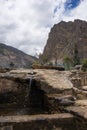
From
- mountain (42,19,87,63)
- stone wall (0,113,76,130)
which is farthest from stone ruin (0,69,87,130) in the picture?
mountain (42,19,87,63)

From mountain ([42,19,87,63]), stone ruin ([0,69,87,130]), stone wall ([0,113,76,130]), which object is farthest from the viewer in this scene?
mountain ([42,19,87,63])

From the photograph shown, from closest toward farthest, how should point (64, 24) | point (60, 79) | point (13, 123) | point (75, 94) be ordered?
point (13, 123) → point (75, 94) → point (60, 79) → point (64, 24)

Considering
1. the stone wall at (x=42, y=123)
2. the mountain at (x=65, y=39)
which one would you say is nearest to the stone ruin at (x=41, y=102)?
the stone wall at (x=42, y=123)

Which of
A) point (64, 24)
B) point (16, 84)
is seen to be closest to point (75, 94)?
point (16, 84)

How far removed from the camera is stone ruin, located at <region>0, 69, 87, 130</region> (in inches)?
180

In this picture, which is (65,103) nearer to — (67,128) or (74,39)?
(67,128)

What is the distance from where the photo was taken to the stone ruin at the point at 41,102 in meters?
4.58

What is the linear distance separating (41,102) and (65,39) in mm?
140259

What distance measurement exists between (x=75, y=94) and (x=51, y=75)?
99 centimetres

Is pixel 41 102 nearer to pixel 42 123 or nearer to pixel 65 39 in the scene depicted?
pixel 42 123

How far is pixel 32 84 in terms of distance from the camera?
8102 mm

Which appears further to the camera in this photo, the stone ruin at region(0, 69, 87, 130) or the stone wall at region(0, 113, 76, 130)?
the stone ruin at region(0, 69, 87, 130)

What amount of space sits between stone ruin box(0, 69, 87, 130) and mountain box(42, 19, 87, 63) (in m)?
119

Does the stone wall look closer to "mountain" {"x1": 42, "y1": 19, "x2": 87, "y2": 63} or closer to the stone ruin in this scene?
the stone ruin
